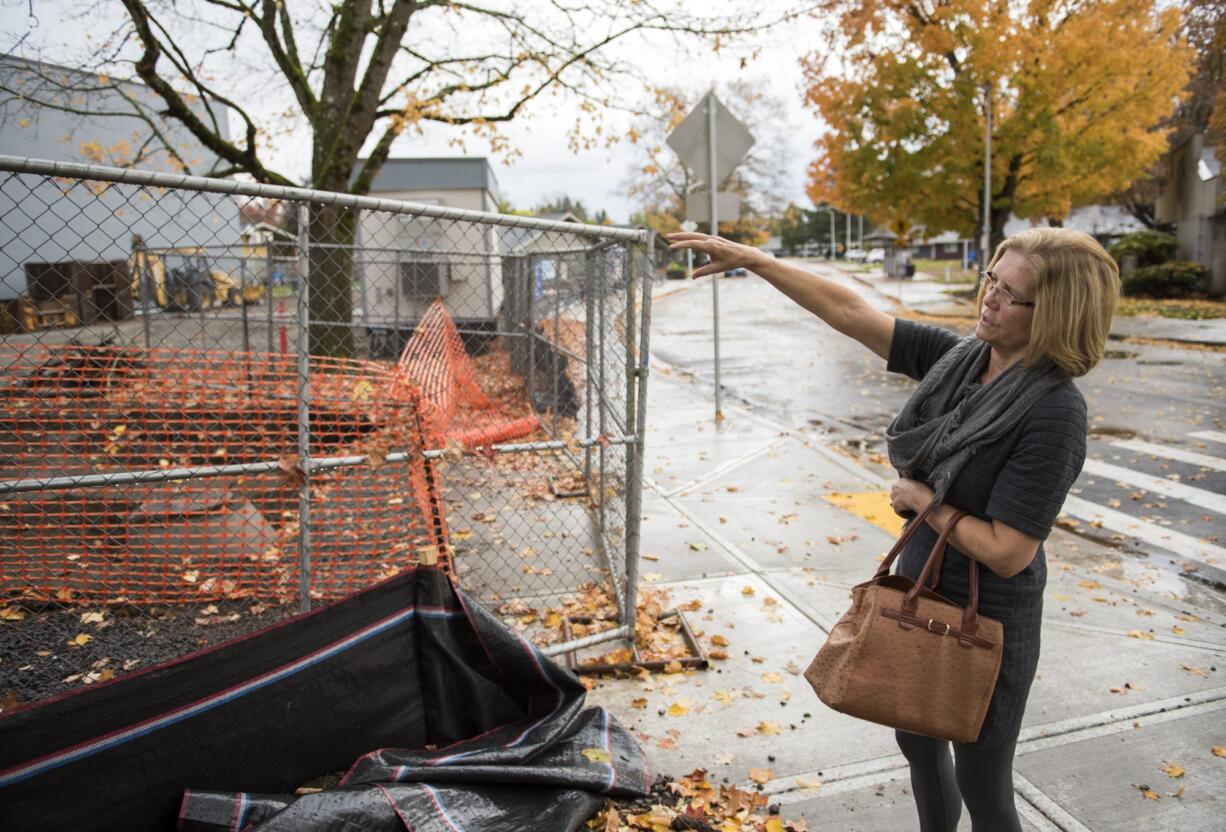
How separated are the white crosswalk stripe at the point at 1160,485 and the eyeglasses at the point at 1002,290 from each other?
5.72 metres

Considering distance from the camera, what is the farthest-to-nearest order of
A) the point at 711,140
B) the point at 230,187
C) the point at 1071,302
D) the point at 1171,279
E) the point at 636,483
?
the point at 1171,279 → the point at 711,140 → the point at 636,483 → the point at 230,187 → the point at 1071,302

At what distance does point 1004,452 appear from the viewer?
2033 millimetres

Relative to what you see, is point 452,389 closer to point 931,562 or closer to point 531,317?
point 531,317

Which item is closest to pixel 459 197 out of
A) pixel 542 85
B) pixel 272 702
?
pixel 542 85

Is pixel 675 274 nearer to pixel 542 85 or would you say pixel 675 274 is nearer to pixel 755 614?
pixel 542 85

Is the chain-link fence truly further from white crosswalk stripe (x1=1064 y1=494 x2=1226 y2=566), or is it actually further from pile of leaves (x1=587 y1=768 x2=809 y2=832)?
white crosswalk stripe (x1=1064 y1=494 x2=1226 y2=566)

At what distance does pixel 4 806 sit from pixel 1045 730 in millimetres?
3646

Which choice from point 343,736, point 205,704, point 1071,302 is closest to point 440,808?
point 343,736

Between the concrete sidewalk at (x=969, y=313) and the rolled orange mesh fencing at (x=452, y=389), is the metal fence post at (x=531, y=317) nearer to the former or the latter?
the rolled orange mesh fencing at (x=452, y=389)

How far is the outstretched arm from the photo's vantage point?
102 inches

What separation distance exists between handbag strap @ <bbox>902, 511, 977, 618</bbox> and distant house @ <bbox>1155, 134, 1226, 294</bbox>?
87.1ft

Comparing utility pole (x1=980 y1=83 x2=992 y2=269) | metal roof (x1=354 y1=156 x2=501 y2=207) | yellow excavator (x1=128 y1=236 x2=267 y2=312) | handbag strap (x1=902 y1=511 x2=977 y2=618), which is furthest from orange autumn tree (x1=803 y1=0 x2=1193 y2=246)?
handbag strap (x1=902 y1=511 x2=977 y2=618)

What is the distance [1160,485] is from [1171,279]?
23.0 metres

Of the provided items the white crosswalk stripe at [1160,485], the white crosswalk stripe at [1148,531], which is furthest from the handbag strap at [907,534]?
the white crosswalk stripe at [1160,485]
